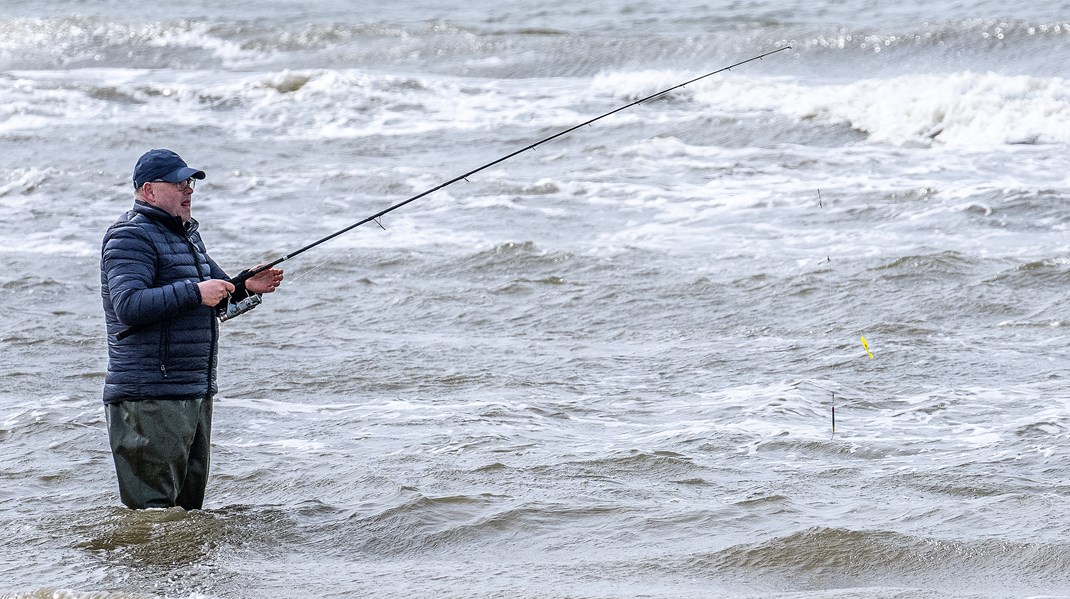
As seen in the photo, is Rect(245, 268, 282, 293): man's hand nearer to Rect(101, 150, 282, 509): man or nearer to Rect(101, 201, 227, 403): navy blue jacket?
Rect(101, 150, 282, 509): man

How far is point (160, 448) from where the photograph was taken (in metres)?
4.55

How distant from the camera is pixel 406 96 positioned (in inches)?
685

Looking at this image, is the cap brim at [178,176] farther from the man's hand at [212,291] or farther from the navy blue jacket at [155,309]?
the man's hand at [212,291]

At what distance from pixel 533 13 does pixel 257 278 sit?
2126 centimetres

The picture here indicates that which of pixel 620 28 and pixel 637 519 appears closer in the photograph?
pixel 637 519

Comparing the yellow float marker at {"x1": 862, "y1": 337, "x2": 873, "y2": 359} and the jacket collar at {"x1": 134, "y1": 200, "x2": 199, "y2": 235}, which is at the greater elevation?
the jacket collar at {"x1": 134, "y1": 200, "x2": 199, "y2": 235}

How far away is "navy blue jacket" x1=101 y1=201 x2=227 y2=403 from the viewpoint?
4246 mm

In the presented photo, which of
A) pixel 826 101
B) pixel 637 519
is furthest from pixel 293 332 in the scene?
pixel 826 101

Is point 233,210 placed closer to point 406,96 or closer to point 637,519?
point 406,96

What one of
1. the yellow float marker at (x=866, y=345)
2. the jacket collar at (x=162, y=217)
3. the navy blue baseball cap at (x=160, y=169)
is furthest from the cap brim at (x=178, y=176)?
the yellow float marker at (x=866, y=345)

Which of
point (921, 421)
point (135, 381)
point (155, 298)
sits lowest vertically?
point (921, 421)

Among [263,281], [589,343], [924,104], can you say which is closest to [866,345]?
[589,343]

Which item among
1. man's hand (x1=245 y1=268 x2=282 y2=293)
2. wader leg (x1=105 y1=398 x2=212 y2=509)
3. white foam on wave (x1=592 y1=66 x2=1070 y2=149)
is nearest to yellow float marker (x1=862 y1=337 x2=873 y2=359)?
man's hand (x1=245 y1=268 x2=282 y2=293)

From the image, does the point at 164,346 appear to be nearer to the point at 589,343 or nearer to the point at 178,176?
the point at 178,176
